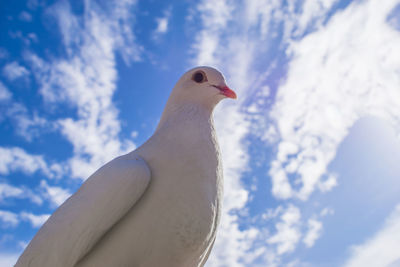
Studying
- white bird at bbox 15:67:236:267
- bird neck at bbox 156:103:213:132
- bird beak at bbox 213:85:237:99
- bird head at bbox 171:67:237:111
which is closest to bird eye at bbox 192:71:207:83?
bird head at bbox 171:67:237:111

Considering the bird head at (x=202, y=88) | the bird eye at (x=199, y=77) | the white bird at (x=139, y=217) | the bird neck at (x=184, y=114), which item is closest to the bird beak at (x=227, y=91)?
the bird head at (x=202, y=88)

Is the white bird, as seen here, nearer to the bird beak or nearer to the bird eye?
the bird beak

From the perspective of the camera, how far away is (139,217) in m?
2.59

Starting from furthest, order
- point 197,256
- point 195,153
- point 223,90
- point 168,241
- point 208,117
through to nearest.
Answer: point 223,90 < point 208,117 < point 195,153 < point 197,256 < point 168,241

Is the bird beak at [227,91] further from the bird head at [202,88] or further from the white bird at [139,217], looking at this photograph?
the white bird at [139,217]

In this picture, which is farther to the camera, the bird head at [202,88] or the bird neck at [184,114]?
the bird head at [202,88]

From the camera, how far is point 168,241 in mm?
2492

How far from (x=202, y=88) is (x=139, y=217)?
6.34 ft

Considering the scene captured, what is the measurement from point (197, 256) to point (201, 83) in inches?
87.6

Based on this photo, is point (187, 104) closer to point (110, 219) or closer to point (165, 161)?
point (165, 161)

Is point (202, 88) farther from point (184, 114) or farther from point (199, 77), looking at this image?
point (184, 114)

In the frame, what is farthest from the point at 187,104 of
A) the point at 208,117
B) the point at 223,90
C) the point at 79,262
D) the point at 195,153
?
the point at 79,262

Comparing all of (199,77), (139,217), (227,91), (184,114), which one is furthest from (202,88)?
(139,217)

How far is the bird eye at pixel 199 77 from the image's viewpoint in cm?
385
